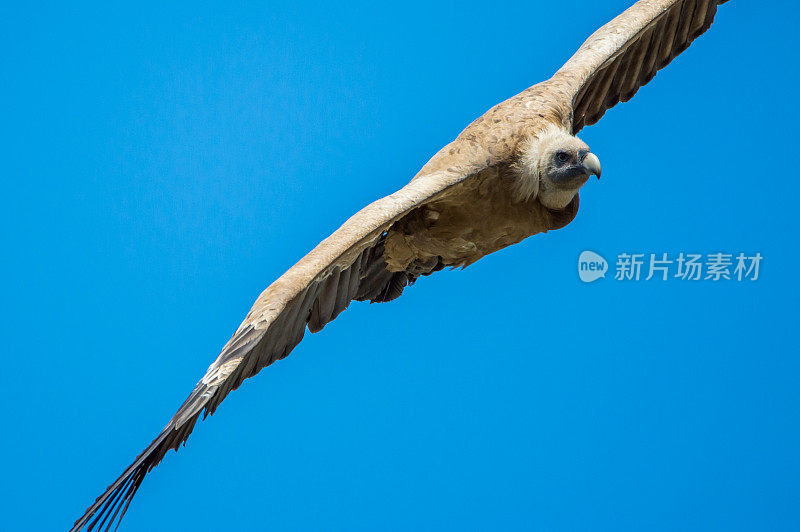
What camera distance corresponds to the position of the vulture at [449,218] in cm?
457

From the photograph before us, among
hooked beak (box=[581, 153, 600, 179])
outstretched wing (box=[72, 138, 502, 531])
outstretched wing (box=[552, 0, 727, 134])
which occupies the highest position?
outstretched wing (box=[552, 0, 727, 134])

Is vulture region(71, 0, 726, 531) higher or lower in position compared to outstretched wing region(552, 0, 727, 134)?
lower

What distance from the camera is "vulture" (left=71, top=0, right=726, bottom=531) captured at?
4574mm

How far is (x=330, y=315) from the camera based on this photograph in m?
5.21

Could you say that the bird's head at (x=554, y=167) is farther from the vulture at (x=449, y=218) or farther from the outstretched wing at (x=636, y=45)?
the outstretched wing at (x=636, y=45)

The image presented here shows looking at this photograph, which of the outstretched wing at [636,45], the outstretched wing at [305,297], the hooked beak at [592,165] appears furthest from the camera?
the outstretched wing at [636,45]

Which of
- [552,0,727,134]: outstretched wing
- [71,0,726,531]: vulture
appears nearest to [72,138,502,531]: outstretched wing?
[71,0,726,531]: vulture

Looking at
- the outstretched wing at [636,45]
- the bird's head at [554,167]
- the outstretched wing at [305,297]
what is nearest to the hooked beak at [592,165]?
the bird's head at [554,167]

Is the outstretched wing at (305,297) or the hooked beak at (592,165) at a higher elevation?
the hooked beak at (592,165)

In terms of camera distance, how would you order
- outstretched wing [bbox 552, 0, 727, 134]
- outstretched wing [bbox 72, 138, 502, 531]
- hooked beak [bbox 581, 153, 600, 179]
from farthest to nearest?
outstretched wing [bbox 552, 0, 727, 134] → hooked beak [bbox 581, 153, 600, 179] → outstretched wing [bbox 72, 138, 502, 531]

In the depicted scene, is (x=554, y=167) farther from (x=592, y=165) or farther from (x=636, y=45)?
(x=636, y=45)

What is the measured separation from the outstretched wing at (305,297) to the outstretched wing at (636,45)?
1177 millimetres

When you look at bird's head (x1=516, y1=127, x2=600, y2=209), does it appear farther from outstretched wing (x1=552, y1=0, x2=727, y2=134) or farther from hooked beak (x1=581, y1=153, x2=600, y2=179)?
outstretched wing (x1=552, y1=0, x2=727, y2=134)

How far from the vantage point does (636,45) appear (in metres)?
6.30
